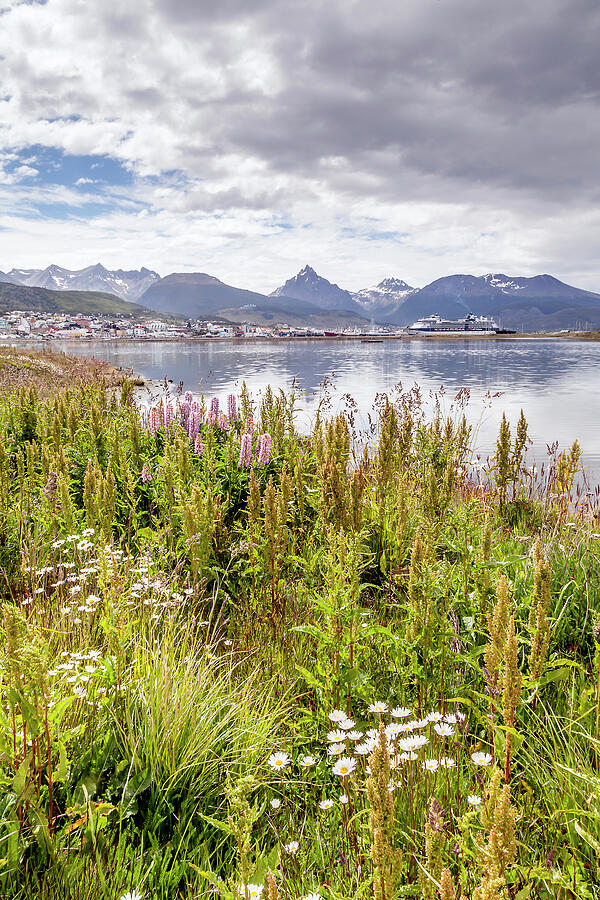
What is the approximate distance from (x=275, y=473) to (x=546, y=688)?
4341 mm

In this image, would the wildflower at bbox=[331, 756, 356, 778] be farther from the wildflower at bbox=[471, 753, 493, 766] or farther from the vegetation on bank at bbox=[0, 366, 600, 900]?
the wildflower at bbox=[471, 753, 493, 766]

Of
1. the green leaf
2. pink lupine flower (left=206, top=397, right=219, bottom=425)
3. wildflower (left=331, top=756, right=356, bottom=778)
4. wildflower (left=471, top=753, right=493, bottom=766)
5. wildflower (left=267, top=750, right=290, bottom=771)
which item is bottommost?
wildflower (left=267, top=750, right=290, bottom=771)

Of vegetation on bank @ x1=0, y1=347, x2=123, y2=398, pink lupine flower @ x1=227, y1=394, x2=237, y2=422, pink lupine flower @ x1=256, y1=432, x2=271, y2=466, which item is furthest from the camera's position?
vegetation on bank @ x1=0, y1=347, x2=123, y2=398

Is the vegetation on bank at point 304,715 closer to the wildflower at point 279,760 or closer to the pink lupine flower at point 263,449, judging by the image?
the wildflower at point 279,760

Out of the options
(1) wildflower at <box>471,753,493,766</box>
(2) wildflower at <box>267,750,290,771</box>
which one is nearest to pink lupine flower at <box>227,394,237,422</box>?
(2) wildflower at <box>267,750,290,771</box>

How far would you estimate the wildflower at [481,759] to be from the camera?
8.51 ft

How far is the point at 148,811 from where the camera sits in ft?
8.63

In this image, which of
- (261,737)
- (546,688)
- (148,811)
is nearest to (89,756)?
(148,811)

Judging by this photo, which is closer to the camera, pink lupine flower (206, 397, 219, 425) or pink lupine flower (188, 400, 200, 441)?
pink lupine flower (188, 400, 200, 441)

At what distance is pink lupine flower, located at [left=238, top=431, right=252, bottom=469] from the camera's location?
22.1ft

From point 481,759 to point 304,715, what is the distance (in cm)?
119

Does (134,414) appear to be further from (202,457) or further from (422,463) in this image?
(422,463)

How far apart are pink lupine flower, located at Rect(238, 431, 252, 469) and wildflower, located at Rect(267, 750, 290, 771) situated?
13.5 feet

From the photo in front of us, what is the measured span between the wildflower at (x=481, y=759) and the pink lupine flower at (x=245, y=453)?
15.1 ft
